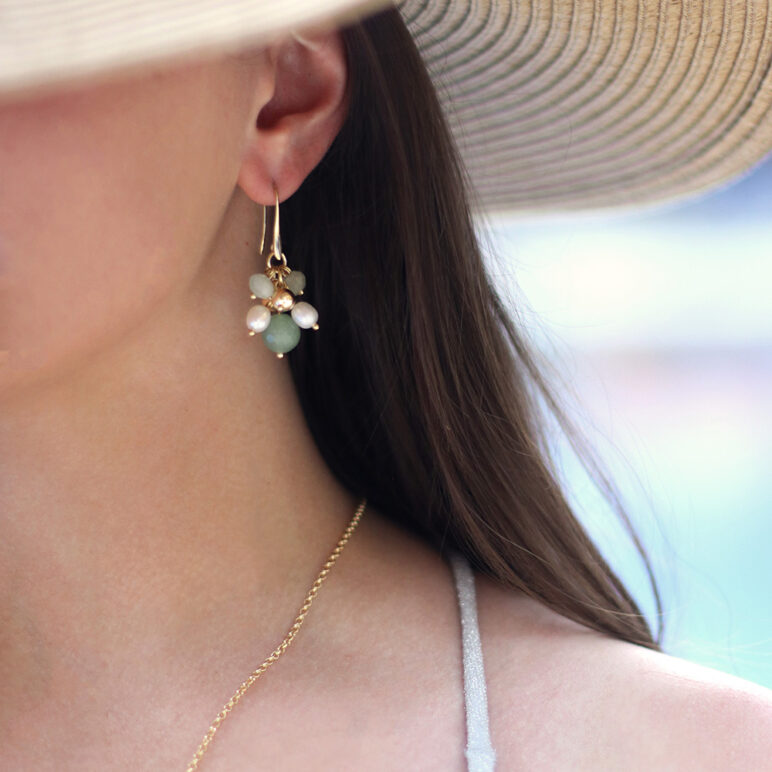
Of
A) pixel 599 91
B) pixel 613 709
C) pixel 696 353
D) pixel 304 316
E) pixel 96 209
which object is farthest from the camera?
pixel 696 353

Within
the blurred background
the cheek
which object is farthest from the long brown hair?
the blurred background

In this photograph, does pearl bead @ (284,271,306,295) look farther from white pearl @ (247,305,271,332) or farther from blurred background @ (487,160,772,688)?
blurred background @ (487,160,772,688)

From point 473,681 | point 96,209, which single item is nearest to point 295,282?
point 96,209

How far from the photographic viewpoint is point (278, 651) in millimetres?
1036

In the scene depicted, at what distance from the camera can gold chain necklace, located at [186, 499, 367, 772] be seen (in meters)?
0.97

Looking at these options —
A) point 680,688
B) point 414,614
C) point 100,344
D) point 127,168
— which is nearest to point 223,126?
point 127,168

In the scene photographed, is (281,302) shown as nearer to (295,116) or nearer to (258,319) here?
(258,319)

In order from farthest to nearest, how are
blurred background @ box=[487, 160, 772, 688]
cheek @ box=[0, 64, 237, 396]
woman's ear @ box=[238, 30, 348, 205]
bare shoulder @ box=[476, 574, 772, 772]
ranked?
blurred background @ box=[487, 160, 772, 688]
woman's ear @ box=[238, 30, 348, 205]
bare shoulder @ box=[476, 574, 772, 772]
cheek @ box=[0, 64, 237, 396]

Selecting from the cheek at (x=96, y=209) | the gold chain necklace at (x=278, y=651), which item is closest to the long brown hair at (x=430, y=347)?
the gold chain necklace at (x=278, y=651)

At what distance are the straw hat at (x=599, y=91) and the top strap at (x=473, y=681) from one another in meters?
0.58

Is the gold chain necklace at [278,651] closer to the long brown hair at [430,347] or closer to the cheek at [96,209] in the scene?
the long brown hair at [430,347]

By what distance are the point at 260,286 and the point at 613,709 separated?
53 cm

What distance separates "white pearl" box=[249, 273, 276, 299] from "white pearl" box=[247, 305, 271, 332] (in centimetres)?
1

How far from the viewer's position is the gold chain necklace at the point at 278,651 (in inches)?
38.1
